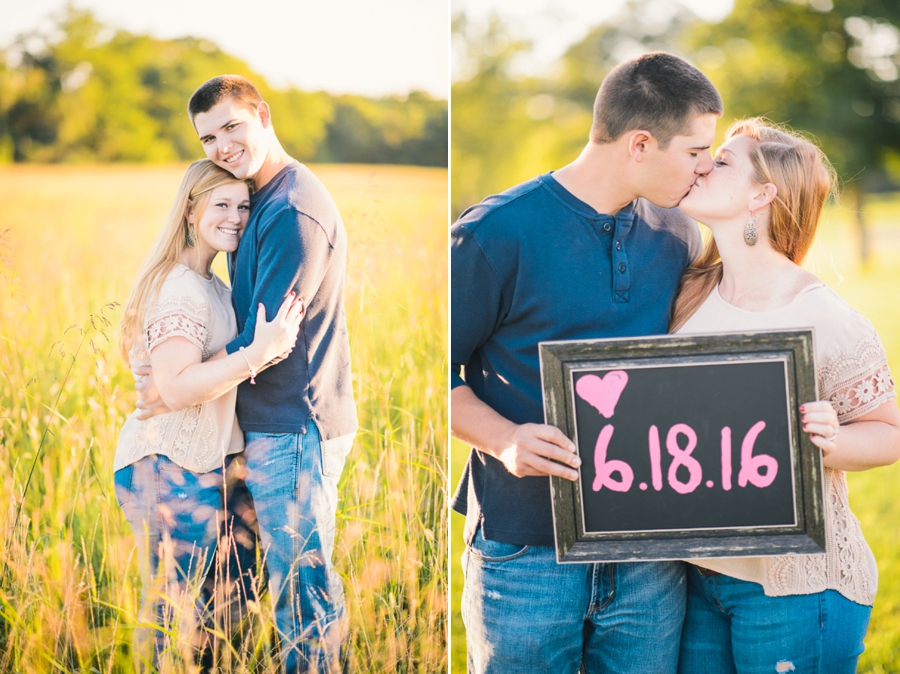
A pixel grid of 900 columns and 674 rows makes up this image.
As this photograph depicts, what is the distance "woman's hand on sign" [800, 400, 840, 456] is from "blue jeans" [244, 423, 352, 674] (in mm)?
1137

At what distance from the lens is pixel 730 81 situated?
1147 centimetres

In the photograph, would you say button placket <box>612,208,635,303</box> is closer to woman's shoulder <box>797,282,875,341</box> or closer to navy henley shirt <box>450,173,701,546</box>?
navy henley shirt <box>450,173,701,546</box>

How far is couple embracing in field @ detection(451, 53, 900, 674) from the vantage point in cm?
171

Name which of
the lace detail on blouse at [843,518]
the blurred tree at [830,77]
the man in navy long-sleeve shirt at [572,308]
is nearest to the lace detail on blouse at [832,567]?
the lace detail on blouse at [843,518]

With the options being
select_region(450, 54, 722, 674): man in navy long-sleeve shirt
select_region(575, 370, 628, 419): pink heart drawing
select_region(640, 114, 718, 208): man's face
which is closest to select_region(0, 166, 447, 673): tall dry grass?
select_region(450, 54, 722, 674): man in navy long-sleeve shirt

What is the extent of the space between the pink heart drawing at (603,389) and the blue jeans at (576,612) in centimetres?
42

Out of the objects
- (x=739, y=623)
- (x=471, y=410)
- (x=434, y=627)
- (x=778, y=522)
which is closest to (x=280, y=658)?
(x=434, y=627)

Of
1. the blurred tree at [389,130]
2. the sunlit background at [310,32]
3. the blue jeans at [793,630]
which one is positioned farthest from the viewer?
the blurred tree at [389,130]

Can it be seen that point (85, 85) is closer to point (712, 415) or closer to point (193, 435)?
point (193, 435)

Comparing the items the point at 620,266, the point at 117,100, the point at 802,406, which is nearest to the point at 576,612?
the point at 802,406

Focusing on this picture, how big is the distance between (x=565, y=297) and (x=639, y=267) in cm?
21

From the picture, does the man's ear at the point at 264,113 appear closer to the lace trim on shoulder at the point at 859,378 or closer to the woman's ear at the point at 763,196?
the woman's ear at the point at 763,196

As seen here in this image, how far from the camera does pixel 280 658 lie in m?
1.97

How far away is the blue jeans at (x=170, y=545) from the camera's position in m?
1.88
